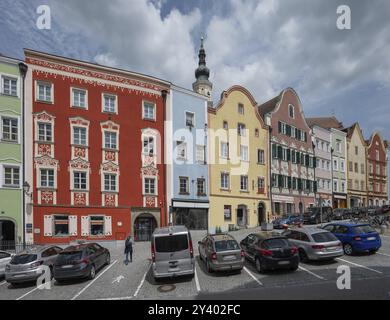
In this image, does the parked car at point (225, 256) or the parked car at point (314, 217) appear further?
the parked car at point (314, 217)

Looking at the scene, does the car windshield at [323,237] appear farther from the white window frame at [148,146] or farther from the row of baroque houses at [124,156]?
the white window frame at [148,146]

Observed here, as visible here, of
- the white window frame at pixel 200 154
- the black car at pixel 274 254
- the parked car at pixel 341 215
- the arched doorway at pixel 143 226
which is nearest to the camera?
the black car at pixel 274 254

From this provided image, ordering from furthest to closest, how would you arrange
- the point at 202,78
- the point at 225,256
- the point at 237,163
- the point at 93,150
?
the point at 202,78 < the point at 237,163 < the point at 93,150 < the point at 225,256

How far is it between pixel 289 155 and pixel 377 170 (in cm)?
2730

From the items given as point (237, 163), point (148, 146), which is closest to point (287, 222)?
point (237, 163)

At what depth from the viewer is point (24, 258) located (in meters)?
14.4

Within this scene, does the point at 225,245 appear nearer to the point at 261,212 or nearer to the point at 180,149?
the point at 180,149

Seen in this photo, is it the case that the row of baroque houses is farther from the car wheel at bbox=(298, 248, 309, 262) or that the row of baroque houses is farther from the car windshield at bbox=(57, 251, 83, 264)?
the car wheel at bbox=(298, 248, 309, 262)

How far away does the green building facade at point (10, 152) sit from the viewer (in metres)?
22.4

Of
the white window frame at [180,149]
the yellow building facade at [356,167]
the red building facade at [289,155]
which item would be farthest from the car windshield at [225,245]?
the yellow building facade at [356,167]

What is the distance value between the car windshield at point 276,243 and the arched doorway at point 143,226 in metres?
16.1
